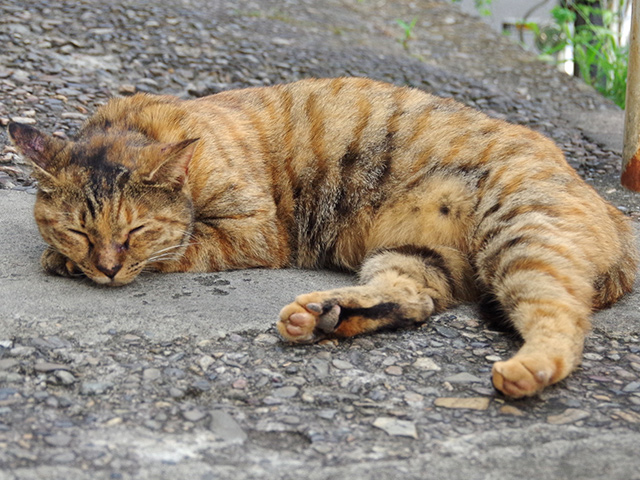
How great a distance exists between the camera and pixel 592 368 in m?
2.69

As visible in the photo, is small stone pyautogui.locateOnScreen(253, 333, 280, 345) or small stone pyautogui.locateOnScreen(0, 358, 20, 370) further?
small stone pyautogui.locateOnScreen(253, 333, 280, 345)

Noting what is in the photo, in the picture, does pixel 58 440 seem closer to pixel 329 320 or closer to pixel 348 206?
pixel 329 320

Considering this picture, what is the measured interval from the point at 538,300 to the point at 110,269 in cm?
170

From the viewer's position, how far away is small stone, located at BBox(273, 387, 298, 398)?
2373 mm

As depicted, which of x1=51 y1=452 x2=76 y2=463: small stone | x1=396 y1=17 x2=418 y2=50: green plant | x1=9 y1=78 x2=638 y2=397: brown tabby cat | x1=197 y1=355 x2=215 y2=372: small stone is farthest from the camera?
x1=396 y1=17 x2=418 y2=50: green plant

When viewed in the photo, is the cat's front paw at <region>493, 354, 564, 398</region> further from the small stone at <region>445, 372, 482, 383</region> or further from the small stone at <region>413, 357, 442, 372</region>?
the small stone at <region>413, 357, 442, 372</region>

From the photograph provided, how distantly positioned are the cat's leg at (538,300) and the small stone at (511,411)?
0.05 m

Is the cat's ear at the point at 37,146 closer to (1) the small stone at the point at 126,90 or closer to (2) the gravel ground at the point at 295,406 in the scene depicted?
(2) the gravel ground at the point at 295,406

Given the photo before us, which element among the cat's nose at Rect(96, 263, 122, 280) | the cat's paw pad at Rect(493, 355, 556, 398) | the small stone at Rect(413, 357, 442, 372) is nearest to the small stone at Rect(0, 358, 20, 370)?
the cat's nose at Rect(96, 263, 122, 280)

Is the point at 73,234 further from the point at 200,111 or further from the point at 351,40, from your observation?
the point at 351,40

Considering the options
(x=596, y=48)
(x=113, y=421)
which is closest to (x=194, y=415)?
(x=113, y=421)

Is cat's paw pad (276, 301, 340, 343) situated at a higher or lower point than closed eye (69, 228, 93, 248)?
lower

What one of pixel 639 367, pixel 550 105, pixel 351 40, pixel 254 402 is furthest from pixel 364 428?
pixel 351 40

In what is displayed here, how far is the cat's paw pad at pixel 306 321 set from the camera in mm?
2664
